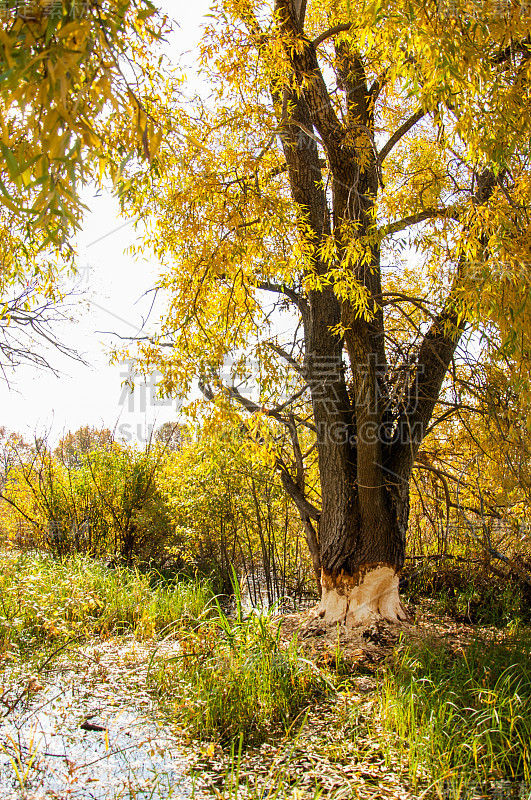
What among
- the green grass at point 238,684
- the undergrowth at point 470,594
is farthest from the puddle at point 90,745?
the undergrowth at point 470,594

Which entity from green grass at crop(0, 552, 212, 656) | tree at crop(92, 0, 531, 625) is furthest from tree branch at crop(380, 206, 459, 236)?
green grass at crop(0, 552, 212, 656)

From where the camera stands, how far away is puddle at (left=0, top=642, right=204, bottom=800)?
231cm

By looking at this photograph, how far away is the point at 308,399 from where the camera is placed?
5363mm

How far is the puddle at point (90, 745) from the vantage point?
7.57 feet

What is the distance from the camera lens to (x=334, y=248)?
3500mm

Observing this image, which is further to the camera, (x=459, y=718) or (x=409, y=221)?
(x=409, y=221)

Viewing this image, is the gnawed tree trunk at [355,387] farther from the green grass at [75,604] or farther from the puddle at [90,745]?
the puddle at [90,745]

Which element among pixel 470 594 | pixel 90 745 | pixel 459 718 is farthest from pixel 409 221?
pixel 90 745

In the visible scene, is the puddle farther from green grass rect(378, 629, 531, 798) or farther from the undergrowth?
the undergrowth

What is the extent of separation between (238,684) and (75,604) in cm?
201

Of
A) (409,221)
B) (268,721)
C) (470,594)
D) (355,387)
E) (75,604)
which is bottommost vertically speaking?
(268,721)

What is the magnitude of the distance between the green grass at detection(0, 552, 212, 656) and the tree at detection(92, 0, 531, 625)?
1338mm

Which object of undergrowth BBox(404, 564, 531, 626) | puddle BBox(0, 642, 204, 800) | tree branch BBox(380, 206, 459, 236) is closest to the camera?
A: puddle BBox(0, 642, 204, 800)

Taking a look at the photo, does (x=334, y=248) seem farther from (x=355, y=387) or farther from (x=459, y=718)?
(x=459, y=718)
